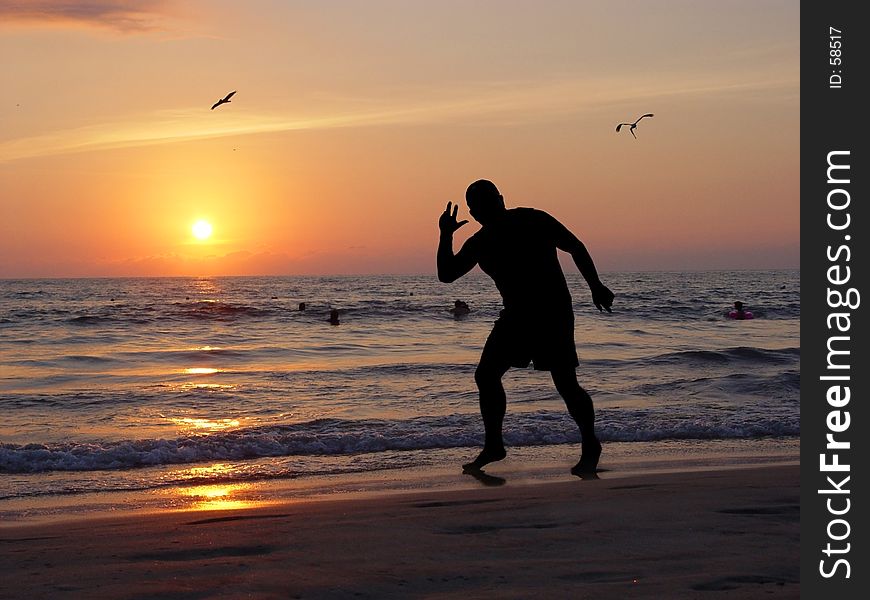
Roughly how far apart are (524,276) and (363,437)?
2813 millimetres

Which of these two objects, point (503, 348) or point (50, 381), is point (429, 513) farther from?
point (50, 381)

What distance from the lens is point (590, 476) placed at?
622 centimetres

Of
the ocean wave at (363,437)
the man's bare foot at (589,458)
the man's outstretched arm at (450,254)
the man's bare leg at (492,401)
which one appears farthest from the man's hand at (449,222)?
the ocean wave at (363,437)

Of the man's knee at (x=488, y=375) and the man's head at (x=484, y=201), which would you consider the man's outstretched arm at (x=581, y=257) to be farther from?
the man's knee at (x=488, y=375)


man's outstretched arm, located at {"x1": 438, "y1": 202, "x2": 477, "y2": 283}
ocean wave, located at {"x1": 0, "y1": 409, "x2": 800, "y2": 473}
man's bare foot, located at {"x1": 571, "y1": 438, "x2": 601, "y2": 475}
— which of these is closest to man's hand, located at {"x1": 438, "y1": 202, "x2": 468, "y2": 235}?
man's outstretched arm, located at {"x1": 438, "y1": 202, "x2": 477, "y2": 283}

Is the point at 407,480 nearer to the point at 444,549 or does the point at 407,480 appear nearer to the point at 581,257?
the point at 581,257

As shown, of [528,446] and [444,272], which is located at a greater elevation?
[444,272]

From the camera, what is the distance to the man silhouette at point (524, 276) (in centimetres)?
602

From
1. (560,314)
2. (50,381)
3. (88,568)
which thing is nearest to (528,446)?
(560,314)

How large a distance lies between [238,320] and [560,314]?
28.0 meters

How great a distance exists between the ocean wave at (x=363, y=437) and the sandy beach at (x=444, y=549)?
256 cm

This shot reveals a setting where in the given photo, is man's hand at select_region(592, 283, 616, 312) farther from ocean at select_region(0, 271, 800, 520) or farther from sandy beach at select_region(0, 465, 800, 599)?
ocean at select_region(0, 271, 800, 520)

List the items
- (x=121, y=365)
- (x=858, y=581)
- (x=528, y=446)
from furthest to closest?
(x=121, y=365) < (x=528, y=446) < (x=858, y=581)

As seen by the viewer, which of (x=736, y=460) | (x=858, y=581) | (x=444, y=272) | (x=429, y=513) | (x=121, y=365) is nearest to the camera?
(x=858, y=581)
